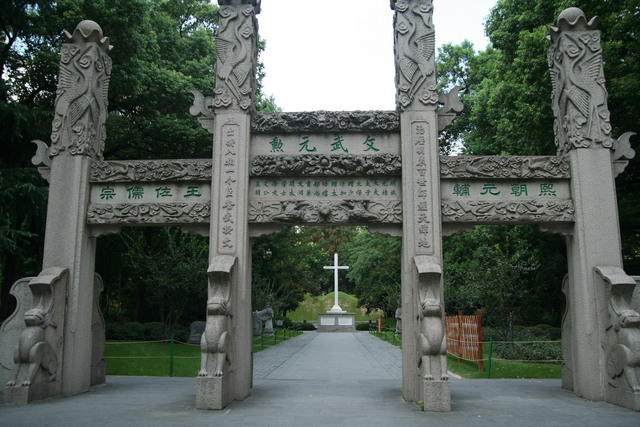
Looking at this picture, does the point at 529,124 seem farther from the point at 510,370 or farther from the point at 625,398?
the point at 625,398

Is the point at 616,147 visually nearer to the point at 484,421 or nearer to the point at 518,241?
the point at 484,421

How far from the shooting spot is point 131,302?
103ft

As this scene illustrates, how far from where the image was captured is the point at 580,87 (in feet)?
32.4

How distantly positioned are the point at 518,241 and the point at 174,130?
47.2ft

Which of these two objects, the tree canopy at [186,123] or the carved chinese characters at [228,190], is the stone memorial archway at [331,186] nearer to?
the carved chinese characters at [228,190]

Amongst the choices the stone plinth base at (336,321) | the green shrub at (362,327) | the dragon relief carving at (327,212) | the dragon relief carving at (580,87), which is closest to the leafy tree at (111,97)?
the dragon relief carving at (327,212)

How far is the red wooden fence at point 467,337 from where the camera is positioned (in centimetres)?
1397

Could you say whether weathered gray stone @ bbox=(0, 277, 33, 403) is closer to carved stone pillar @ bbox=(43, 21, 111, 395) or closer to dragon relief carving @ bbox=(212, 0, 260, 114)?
carved stone pillar @ bbox=(43, 21, 111, 395)

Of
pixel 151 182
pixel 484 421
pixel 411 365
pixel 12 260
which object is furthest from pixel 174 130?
pixel 484 421

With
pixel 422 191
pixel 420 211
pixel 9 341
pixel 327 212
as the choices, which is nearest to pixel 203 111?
pixel 327 212

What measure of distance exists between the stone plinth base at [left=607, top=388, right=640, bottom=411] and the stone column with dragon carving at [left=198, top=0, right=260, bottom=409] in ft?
20.3

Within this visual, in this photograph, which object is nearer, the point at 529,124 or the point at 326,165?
the point at 326,165

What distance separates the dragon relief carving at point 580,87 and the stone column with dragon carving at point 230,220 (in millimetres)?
5949

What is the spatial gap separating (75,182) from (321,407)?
20.2 feet
